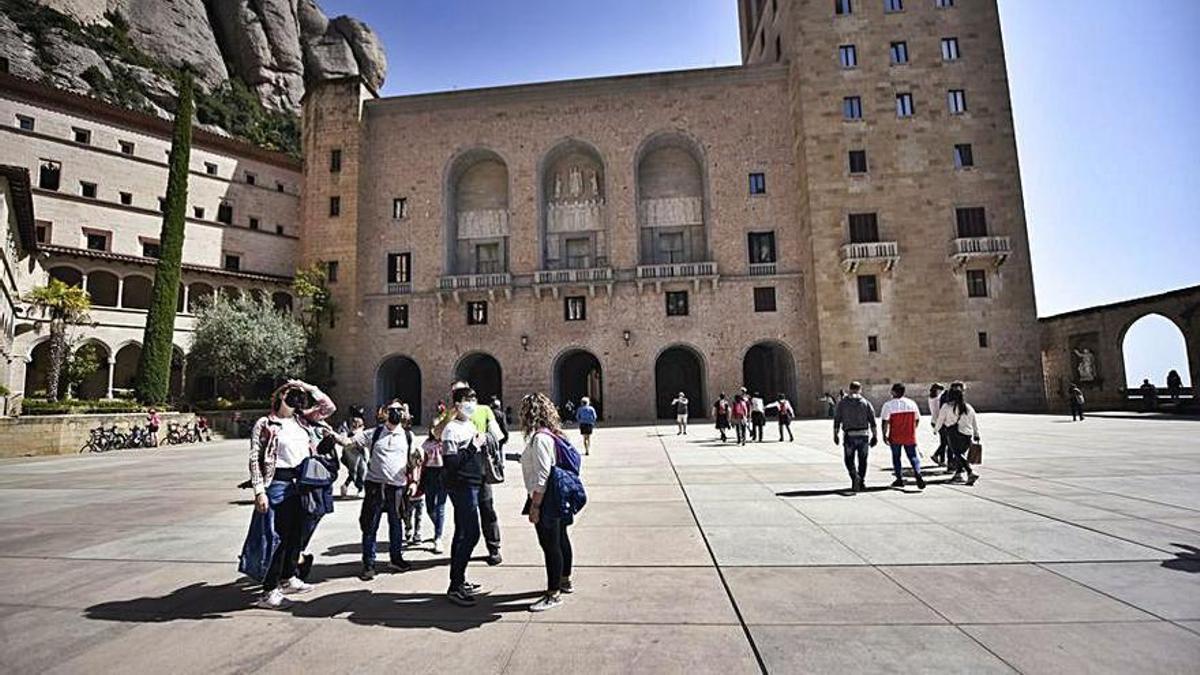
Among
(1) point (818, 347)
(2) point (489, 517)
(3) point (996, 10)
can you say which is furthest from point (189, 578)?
(3) point (996, 10)

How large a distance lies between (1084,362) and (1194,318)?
6407 mm

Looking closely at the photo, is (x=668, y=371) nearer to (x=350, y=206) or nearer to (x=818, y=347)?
(x=818, y=347)

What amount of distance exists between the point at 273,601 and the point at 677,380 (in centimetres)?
3295

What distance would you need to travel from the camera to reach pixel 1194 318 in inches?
903

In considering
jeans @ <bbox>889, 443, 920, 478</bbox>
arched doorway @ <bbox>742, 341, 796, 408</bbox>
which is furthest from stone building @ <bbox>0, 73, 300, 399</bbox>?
jeans @ <bbox>889, 443, 920, 478</bbox>

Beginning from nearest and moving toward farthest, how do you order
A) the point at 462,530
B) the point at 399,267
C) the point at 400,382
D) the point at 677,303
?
the point at 462,530
the point at 677,303
the point at 399,267
the point at 400,382

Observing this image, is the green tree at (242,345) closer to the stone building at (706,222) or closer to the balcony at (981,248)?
the stone building at (706,222)

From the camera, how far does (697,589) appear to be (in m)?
4.75

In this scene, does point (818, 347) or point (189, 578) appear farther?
point (818, 347)

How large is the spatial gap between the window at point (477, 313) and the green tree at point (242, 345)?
9.26 metres

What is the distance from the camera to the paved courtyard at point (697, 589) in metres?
3.57

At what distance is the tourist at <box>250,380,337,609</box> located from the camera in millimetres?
4711

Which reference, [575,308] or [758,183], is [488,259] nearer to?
[575,308]

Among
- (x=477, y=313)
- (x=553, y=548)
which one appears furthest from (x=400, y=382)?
(x=553, y=548)
